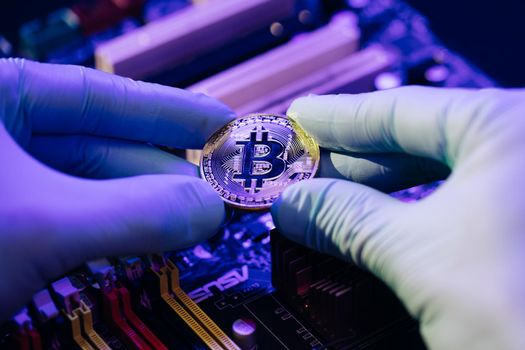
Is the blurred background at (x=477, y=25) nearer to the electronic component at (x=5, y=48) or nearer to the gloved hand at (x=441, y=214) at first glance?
the electronic component at (x=5, y=48)

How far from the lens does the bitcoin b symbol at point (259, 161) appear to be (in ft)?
8.38

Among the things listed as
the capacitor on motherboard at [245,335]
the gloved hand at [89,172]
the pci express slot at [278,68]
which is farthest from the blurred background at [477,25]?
the capacitor on motherboard at [245,335]

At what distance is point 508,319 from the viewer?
1.93 metres

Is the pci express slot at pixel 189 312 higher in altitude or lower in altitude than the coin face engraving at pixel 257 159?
lower

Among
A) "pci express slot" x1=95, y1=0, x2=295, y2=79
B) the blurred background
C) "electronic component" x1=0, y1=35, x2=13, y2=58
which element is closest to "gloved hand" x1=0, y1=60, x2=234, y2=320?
"pci express slot" x1=95, y1=0, x2=295, y2=79

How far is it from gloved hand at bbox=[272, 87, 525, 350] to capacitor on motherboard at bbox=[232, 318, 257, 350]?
1.09ft

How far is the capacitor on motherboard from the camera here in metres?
2.33

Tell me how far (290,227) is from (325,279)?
21 cm

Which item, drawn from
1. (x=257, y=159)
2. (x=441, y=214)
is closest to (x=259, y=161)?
(x=257, y=159)

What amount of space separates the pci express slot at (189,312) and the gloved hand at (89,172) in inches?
4.0

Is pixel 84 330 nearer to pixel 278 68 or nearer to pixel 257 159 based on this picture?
pixel 257 159

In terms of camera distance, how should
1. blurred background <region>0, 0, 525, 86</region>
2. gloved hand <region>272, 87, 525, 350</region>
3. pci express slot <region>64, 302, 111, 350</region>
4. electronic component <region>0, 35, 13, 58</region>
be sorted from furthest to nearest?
1. blurred background <region>0, 0, 525, 86</region>
2. electronic component <region>0, 35, 13, 58</region>
3. pci express slot <region>64, 302, 111, 350</region>
4. gloved hand <region>272, 87, 525, 350</region>

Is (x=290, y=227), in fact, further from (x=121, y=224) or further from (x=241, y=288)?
(x=121, y=224)

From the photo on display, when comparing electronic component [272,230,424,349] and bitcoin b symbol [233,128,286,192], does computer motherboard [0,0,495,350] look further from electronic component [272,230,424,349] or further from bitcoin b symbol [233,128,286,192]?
bitcoin b symbol [233,128,286,192]
